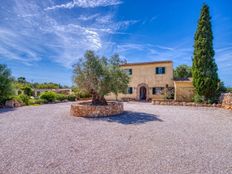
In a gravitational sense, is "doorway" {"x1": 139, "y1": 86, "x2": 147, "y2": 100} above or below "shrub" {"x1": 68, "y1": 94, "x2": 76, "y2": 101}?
above

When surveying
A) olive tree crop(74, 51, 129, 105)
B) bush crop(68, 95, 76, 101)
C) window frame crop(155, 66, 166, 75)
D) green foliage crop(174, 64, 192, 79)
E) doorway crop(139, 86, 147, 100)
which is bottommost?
bush crop(68, 95, 76, 101)

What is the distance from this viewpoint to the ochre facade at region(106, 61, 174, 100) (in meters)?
21.6

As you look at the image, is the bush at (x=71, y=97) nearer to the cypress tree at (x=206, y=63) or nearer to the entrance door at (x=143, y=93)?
the entrance door at (x=143, y=93)

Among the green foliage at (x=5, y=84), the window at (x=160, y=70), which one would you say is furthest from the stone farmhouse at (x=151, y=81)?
A: the green foliage at (x=5, y=84)

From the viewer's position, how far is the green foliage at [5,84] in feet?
52.4

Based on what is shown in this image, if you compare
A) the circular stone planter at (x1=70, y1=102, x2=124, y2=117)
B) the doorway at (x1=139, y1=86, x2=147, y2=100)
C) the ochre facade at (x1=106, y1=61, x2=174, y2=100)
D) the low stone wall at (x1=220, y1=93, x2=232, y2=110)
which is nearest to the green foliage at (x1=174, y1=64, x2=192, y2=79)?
the ochre facade at (x1=106, y1=61, x2=174, y2=100)

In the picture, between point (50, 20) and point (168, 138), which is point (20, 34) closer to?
point (50, 20)

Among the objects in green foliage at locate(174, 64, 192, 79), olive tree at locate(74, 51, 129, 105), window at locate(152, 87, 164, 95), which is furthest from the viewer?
green foliage at locate(174, 64, 192, 79)

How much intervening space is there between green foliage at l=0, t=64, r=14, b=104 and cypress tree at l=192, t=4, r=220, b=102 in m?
20.1

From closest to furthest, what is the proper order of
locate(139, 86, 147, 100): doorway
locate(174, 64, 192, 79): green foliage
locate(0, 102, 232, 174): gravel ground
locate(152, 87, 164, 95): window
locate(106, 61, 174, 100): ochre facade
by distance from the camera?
locate(0, 102, 232, 174): gravel ground
locate(106, 61, 174, 100): ochre facade
locate(152, 87, 164, 95): window
locate(139, 86, 147, 100): doorway
locate(174, 64, 192, 79): green foliage

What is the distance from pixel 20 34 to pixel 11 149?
1592 centimetres

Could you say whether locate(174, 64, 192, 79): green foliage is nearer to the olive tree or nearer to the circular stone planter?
the olive tree

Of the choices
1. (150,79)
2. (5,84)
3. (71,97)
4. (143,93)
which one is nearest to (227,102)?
(150,79)

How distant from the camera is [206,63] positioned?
16.1 m
